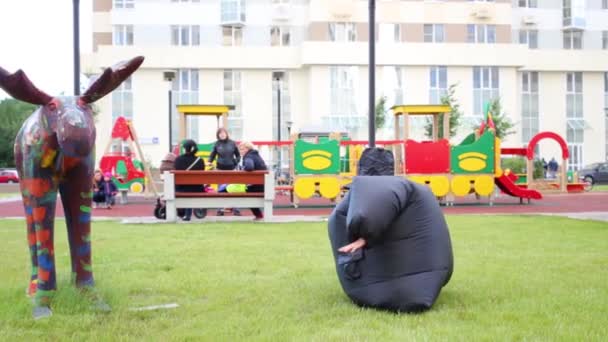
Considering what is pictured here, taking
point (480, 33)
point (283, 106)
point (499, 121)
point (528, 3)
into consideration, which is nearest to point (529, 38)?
point (528, 3)

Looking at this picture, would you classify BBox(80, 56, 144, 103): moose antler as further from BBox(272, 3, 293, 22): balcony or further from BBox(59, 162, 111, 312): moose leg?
BBox(272, 3, 293, 22): balcony

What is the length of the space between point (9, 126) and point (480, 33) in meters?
48.4

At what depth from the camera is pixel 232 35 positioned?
4841 cm

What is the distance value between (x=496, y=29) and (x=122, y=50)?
26.3 m

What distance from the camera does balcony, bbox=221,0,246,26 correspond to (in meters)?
47.5

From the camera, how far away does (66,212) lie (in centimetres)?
513

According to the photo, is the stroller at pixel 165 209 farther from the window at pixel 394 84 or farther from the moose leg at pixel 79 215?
the window at pixel 394 84

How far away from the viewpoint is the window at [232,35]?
48312mm

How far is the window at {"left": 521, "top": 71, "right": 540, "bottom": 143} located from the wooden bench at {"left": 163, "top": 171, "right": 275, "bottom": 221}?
40.1m

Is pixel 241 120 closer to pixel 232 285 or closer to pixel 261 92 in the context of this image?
pixel 261 92

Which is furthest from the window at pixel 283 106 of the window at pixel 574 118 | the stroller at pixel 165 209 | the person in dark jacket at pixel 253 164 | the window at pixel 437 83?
the person in dark jacket at pixel 253 164

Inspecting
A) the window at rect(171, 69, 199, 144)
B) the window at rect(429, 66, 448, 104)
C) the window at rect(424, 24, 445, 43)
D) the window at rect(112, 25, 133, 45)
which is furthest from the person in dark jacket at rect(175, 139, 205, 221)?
the window at rect(424, 24, 445, 43)

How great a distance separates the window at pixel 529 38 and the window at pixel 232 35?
21.4 metres

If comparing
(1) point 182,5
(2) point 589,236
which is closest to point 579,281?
(2) point 589,236
